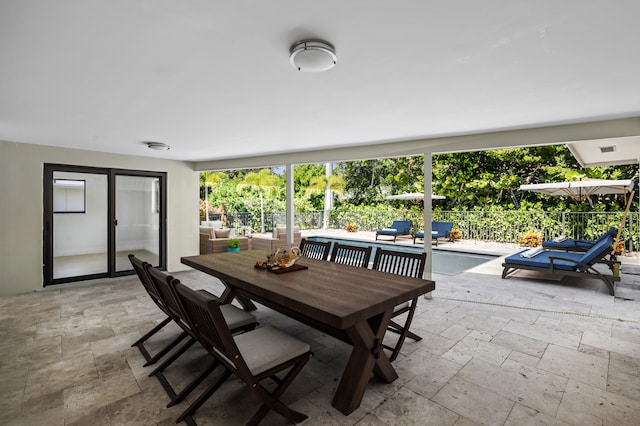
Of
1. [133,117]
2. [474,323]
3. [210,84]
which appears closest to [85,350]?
[133,117]

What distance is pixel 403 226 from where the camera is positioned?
1159 centimetres

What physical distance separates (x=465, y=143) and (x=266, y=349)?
3.76 m

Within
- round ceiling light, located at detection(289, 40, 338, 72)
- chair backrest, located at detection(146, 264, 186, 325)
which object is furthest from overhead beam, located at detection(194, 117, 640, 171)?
chair backrest, located at detection(146, 264, 186, 325)

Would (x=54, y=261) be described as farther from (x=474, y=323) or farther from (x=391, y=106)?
(x=474, y=323)

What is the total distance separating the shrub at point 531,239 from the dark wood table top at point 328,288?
878cm

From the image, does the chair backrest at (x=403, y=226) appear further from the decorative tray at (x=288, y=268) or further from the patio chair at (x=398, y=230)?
the decorative tray at (x=288, y=268)

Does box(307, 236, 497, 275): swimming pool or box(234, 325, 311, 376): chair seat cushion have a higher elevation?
box(234, 325, 311, 376): chair seat cushion

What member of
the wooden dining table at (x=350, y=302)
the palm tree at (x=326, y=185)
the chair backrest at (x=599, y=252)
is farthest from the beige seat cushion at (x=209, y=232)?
the chair backrest at (x=599, y=252)

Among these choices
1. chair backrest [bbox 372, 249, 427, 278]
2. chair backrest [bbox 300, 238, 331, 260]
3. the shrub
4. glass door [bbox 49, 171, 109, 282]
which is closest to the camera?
chair backrest [bbox 372, 249, 427, 278]

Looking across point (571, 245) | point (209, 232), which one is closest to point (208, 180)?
point (209, 232)

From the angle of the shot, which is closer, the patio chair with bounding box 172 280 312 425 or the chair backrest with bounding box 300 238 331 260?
the patio chair with bounding box 172 280 312 425

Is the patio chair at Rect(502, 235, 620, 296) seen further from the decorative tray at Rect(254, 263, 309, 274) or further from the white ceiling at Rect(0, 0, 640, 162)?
the decorative tray at Rect(254, 263, 309, 274)

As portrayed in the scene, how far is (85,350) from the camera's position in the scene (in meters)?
2.92

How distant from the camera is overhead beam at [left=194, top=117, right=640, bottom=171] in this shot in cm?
352
